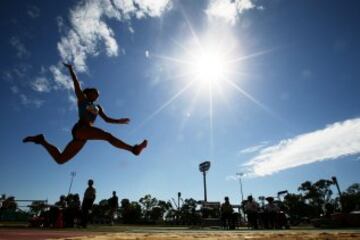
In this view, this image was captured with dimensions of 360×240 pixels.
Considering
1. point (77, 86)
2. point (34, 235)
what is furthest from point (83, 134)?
point (34, 235)

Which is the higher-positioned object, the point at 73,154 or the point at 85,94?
the point at 85,94

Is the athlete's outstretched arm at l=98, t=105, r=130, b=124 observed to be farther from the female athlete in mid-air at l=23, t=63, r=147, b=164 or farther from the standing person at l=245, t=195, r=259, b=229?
the standing person at l=245, t=195, r=259, b=229

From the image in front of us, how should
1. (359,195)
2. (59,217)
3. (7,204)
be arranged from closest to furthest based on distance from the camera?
1. (59,217)
2. (7,204)
3. (359,195)

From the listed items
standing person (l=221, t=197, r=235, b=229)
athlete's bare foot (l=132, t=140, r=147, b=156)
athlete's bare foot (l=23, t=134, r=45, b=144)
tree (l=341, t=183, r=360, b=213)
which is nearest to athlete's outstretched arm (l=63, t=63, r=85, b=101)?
athlete's bare foot (l=23, t=134, r=45, b=144)

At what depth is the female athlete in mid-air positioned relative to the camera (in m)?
4.95

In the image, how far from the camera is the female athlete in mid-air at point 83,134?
195 inches

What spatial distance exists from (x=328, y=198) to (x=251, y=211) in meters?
99.7

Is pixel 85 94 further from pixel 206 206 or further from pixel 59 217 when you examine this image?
pixel 206 206

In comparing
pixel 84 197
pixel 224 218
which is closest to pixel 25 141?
pixel 84 197

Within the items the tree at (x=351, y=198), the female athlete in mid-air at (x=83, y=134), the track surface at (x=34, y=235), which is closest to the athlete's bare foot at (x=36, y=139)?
the female athlete in mid-air at (x=83, y=134)

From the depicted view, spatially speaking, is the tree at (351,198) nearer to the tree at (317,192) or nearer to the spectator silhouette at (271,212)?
the tree at (317,192)

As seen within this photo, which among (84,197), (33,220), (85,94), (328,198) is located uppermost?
(328,198)

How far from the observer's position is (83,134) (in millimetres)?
4938

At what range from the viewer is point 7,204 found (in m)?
24.4
